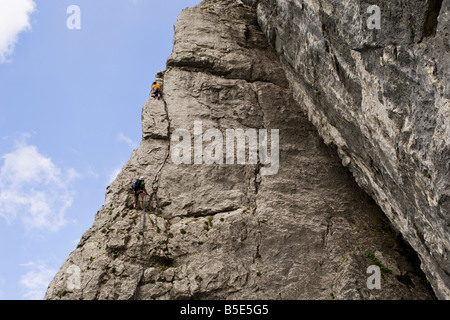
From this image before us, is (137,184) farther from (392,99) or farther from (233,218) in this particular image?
(392,99)

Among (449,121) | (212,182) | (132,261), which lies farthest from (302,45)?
(132,261)

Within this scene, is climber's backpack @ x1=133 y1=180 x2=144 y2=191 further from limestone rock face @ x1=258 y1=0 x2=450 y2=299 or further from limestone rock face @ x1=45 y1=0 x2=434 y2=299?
limestone rock face @ x1=258 y1=0 x2=450 y2=299

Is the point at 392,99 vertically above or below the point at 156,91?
below

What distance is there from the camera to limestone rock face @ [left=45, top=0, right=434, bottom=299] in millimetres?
16906

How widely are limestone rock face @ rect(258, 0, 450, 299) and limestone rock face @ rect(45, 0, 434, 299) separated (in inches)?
63.6

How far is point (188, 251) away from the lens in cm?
1800

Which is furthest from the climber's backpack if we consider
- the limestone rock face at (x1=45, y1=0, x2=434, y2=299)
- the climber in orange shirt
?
the climber in orange shirt

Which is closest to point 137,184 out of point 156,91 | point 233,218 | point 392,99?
point 233,218

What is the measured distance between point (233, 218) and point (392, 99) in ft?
Answer: 28.0

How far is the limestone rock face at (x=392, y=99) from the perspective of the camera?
12047 mm

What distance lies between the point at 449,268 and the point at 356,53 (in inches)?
315

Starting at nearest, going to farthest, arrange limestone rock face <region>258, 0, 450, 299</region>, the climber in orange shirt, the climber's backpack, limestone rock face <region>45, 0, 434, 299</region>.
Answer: limestone rock face <region>258, 0, 450, 299</region>, limestone rock face <region>45, 0, 434, 299</region>, the climber's backpack, the climber in orange shirt

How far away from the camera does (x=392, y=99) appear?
13898 mm

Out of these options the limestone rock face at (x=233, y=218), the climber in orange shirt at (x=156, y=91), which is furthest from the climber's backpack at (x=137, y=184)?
the climber in orange shirt at (x=156, y=91)
